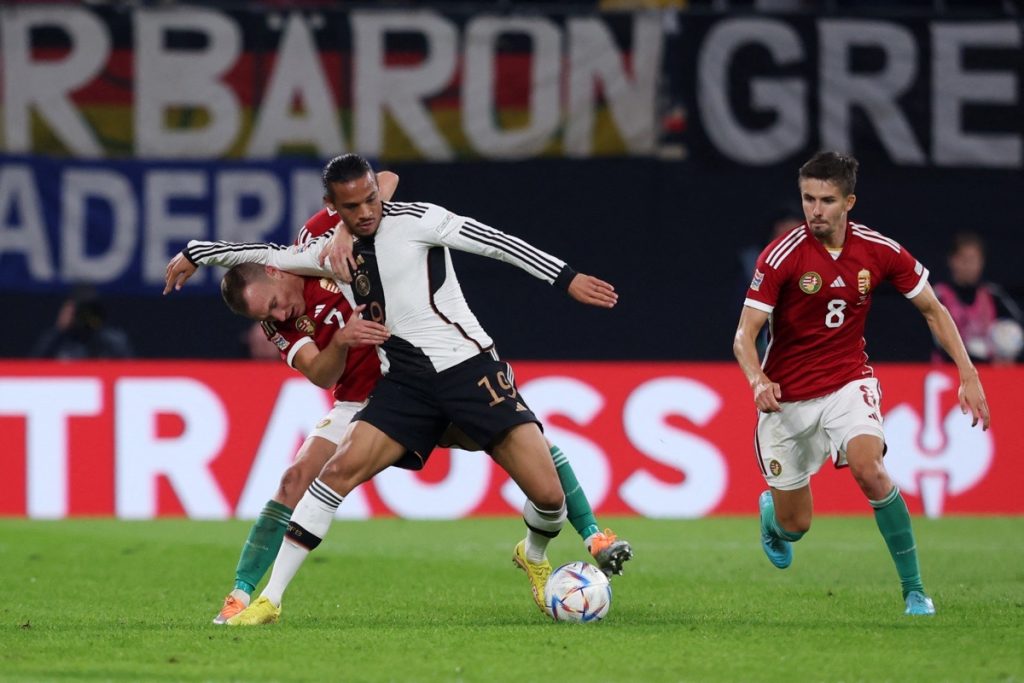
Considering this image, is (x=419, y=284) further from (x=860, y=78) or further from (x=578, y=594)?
(x=860, y=78)

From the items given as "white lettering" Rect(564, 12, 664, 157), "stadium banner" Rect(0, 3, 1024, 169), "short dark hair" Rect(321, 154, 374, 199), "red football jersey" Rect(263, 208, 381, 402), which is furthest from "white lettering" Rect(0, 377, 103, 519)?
"short dark hair" Rect(321, 154, 374, 199)

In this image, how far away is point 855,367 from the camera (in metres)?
7.92

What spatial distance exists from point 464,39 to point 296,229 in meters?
2.12

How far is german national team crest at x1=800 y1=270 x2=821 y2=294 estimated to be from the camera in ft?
25.3

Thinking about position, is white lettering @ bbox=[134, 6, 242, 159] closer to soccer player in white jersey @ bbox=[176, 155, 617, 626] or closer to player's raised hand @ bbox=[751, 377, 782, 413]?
soccer player in white jersey @ bbox=[176, 155, 617, 626]

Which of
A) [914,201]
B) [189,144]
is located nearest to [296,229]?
[189,144]

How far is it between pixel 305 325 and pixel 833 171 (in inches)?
95.3

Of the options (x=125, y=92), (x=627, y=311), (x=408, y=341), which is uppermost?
(x=408, y=341)

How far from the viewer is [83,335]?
14.1 m

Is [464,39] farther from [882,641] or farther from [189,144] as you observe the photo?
[882,641]

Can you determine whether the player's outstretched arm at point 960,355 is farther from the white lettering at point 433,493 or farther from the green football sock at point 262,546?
the white lettering at point 433,493

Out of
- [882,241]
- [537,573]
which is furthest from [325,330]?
[882,241]

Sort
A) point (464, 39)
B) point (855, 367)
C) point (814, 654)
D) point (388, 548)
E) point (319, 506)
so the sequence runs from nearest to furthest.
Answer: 1. point (814, 654)
2. point (319, 506)
3. point (855, 367)
4. point (388, 548)
5. point (464, 39)

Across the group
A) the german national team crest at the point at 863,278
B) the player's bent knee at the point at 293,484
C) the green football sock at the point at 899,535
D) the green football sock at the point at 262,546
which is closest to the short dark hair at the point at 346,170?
the player's bent knee at the point at 293,484
